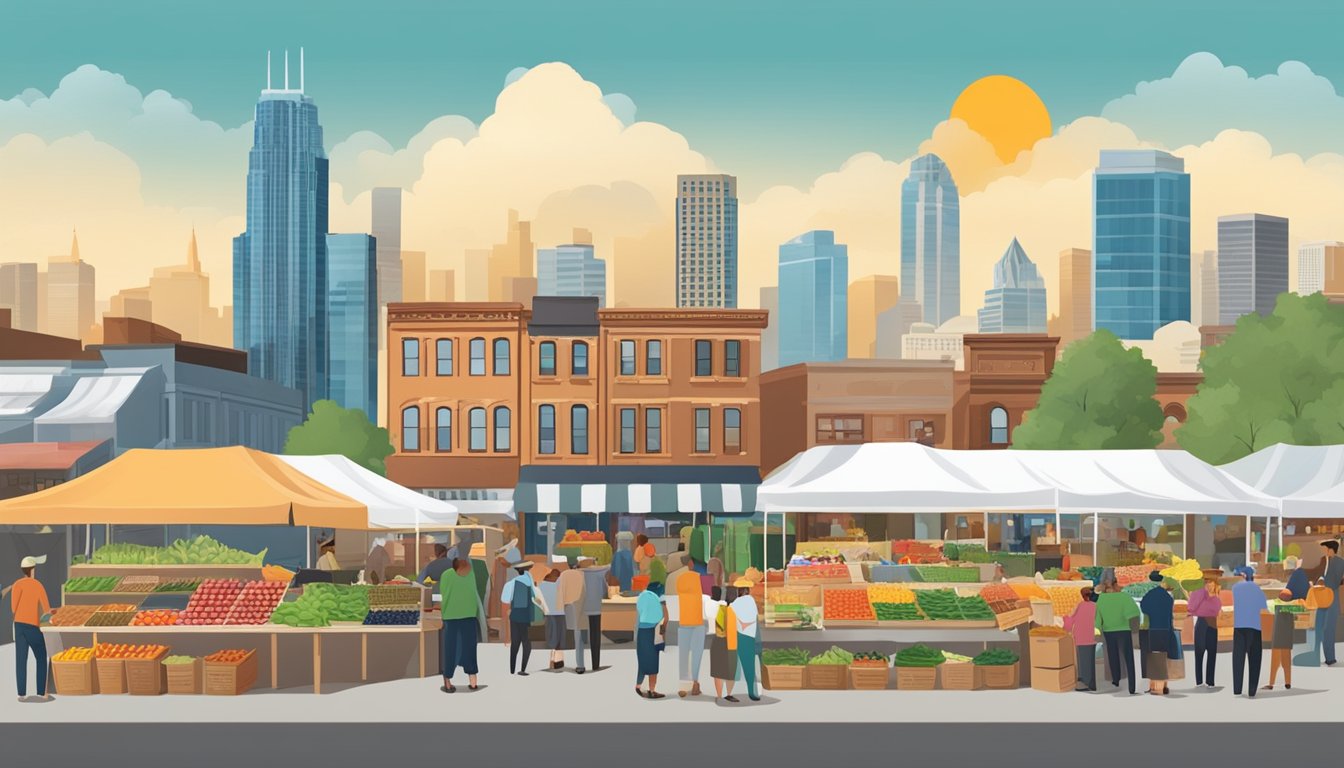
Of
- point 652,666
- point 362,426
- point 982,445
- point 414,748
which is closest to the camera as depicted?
point 414,748

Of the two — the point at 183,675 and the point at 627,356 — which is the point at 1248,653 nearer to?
the point at 183,675

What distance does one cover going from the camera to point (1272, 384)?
218ft

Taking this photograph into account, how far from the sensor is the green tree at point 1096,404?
76312 millimetres

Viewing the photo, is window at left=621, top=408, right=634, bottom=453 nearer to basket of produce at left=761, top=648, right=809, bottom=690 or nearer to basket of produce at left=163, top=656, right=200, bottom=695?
basket of produce at left=761, top=648, right=809, bottom=690

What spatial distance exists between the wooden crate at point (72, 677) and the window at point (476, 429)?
5352 centimetres

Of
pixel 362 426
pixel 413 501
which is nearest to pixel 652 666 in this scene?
pixel 413 501

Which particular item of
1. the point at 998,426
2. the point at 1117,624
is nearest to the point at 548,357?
the point at 998,426

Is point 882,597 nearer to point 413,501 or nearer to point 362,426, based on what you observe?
point 413,501

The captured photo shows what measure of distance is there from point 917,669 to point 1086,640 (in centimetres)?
239

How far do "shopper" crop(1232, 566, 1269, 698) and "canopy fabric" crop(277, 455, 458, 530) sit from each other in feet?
48.0

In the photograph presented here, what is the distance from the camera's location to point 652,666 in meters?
21.3

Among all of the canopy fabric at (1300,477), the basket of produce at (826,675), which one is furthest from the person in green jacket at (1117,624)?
the canopy fabric at (1300,477)

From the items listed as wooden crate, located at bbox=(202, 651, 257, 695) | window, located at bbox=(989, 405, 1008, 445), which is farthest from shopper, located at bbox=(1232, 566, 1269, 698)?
window, located at bbox=(989, 405, 1008, 445)

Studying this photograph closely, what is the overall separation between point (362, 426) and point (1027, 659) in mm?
73784
